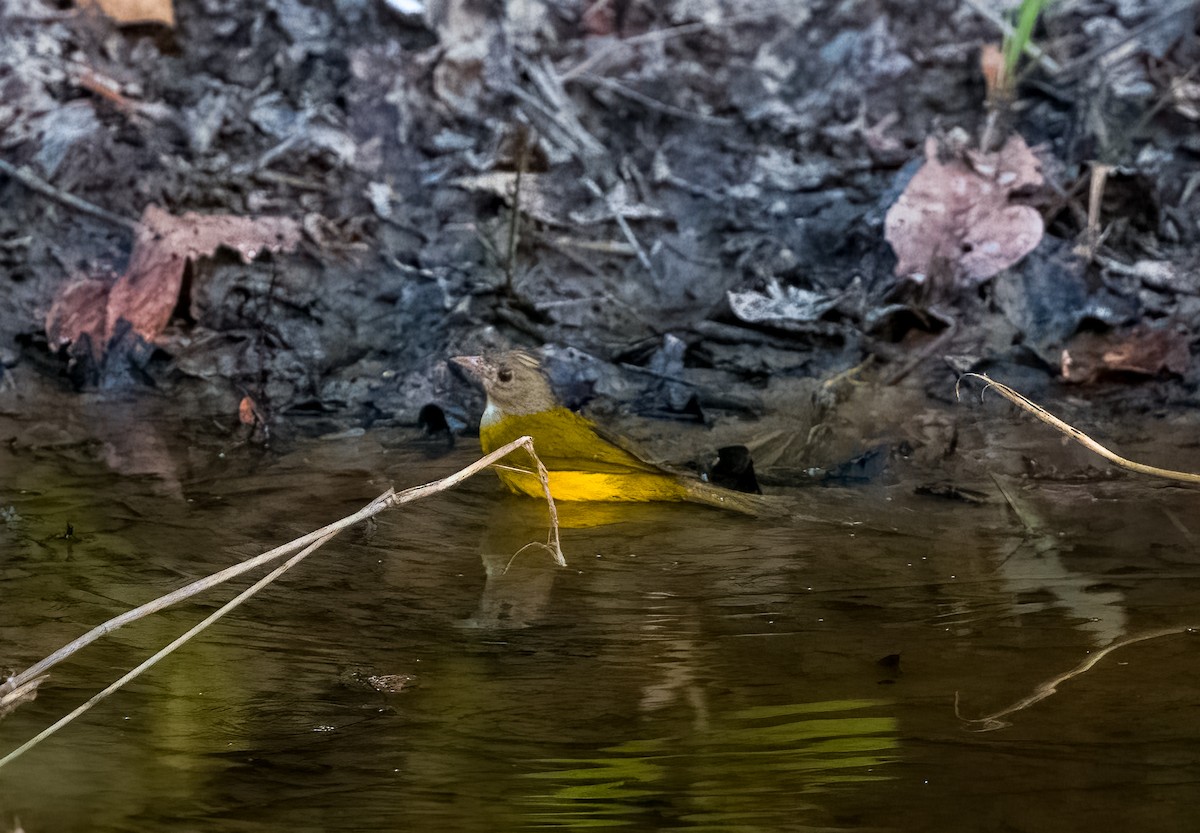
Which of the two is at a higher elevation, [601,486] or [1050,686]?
[1050,686]

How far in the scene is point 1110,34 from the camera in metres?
6.76

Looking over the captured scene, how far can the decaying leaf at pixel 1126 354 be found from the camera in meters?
4.88

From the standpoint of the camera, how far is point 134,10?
22.4 ft

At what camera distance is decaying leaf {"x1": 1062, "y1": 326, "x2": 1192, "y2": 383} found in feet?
16.0

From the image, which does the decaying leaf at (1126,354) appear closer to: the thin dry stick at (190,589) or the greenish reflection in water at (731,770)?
the greenish reflection in water at (731,770)

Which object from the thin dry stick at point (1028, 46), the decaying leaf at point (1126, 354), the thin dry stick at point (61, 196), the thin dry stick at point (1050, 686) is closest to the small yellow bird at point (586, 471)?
the thin dry stick at point (1050, 686)

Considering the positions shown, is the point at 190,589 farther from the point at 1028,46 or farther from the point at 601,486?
the point at 1028,46

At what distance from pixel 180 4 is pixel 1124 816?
6.83m

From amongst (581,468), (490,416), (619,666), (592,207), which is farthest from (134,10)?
(619,666)

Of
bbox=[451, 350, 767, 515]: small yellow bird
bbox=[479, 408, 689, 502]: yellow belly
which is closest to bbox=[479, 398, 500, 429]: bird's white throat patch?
bbox=[451, 350, 767, 515]: small yellow bird

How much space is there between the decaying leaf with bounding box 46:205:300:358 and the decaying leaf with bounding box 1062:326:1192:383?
11.9 ft

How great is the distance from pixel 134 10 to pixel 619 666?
229 inches

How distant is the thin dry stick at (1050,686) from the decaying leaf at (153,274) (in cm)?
429

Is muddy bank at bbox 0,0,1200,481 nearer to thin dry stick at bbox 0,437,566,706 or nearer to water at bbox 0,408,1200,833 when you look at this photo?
water at bbox 0,408,1200,833
